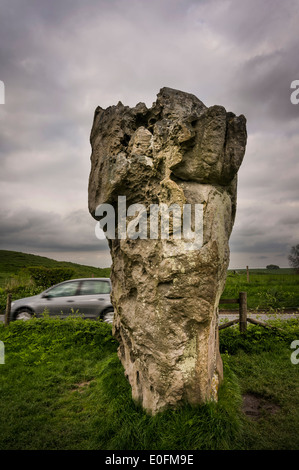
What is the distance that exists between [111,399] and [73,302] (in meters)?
5.21

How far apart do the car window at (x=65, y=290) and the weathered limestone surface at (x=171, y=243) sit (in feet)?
17.7

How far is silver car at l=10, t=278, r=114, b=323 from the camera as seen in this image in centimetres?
949

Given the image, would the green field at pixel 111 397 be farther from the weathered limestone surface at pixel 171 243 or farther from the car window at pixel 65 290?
the car window at pixel 65 290

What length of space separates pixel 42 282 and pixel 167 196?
1704 cm

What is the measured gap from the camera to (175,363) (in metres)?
3.90

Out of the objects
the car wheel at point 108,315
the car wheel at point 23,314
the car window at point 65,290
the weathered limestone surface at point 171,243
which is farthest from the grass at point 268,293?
the weathered limestone surface at point 171,243

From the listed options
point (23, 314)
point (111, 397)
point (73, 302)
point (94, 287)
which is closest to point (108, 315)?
point (94, 287)

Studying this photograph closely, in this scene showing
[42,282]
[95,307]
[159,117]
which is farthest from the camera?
[42,282]

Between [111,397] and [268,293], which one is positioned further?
[268,293]

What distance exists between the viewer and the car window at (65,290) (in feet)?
32.4

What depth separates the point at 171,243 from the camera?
4.02m

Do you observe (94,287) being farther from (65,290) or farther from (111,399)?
(111,399)
